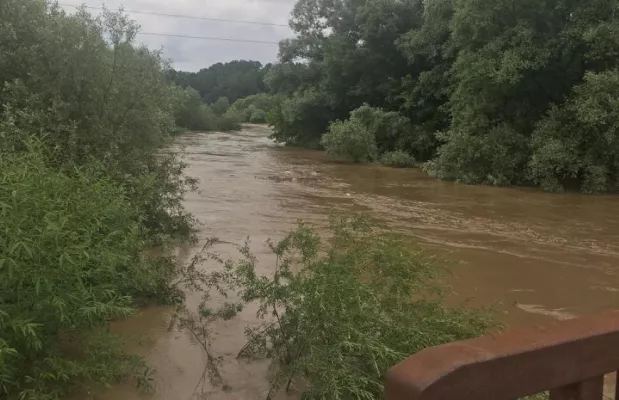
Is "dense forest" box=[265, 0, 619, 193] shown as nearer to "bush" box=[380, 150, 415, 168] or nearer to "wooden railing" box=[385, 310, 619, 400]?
"bush" box=[380, 150, 415, 168]

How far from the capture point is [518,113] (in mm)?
20031

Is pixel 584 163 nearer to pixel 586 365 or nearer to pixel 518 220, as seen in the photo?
pixel 518 220

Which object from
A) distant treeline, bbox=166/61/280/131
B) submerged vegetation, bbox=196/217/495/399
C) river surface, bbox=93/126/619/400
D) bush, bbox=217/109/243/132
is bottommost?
river surface, bbox=93/126/619/400

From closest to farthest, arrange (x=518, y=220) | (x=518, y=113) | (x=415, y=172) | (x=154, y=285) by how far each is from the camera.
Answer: (x=154, y=285)
(x=518, y=220)
(x=518, y=113)
(x=415, y=172)

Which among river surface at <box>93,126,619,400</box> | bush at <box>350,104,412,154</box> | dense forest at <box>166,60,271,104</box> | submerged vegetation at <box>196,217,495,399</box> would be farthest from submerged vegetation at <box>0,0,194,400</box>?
dense forest at <box>166,60,271,104</box>

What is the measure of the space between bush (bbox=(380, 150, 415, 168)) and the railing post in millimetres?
23065

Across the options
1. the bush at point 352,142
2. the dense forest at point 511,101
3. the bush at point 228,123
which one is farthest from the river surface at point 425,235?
the bush at point 228,123

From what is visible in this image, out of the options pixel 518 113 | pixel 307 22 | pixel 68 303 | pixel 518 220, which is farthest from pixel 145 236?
pixel 307 22

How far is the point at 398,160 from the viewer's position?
2433cm

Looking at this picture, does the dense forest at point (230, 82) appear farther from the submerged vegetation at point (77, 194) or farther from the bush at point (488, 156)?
the submerged vegetation at point (77, 194)

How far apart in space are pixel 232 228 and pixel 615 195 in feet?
39.9

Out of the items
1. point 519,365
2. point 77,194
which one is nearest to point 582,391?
point 519,365

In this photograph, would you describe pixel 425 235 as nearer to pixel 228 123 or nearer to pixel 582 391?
pixel 582 391

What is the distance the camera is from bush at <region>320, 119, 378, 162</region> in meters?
24.6
